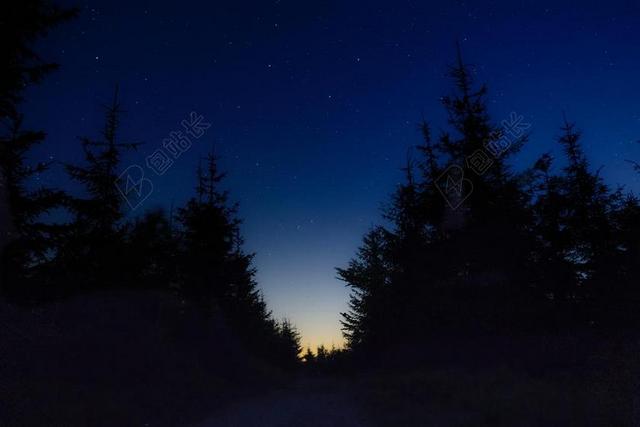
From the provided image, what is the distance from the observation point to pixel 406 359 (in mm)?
17594

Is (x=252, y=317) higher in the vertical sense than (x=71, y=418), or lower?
higher

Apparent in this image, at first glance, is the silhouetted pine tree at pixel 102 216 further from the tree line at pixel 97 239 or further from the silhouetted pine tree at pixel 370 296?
the silhouetted pine tree at pixel 370 296

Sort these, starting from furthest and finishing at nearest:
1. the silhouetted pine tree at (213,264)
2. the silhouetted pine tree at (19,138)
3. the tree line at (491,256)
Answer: the silhouetted pine tree at (213,264) → the tree line at (491,256) → the silhouetted pine tree at (19,138)

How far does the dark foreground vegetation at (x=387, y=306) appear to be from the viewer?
10398 millimetres

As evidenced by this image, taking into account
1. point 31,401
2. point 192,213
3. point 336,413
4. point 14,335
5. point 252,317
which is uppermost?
point 192,213

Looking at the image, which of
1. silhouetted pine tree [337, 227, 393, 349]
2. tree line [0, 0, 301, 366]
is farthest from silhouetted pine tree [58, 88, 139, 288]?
silhouetted pine tree [337, 227, 393, 349]

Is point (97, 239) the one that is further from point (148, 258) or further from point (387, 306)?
point (387, 306)

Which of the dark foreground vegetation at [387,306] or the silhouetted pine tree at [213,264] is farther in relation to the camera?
the silhouetted pine tree at [213,264]

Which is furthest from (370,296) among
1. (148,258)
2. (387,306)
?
(148,258)

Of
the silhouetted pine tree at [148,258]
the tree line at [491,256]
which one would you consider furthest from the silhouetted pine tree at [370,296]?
the silhouetted pine tree at [148,258]

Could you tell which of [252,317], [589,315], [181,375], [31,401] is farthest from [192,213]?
[589,315]

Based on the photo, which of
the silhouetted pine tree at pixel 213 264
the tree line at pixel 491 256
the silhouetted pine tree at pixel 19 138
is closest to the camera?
the silhouetted pine tree at pixel 19 138

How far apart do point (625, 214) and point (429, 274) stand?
9328 millimetres

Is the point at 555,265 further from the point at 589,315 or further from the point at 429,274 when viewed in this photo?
the point at 429,274
